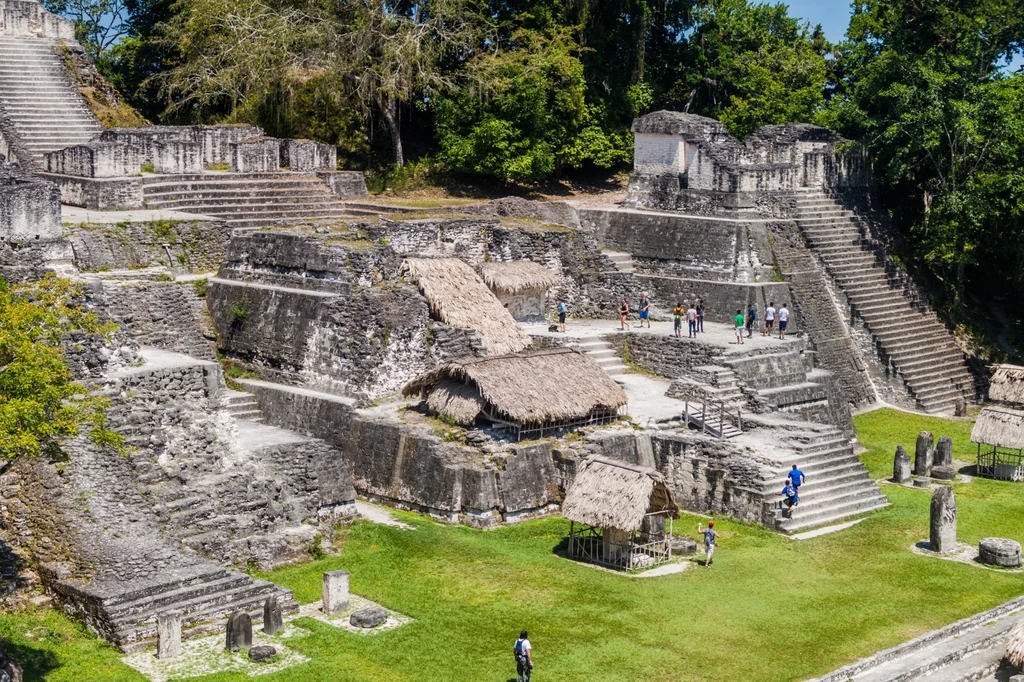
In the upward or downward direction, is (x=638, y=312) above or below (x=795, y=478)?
above

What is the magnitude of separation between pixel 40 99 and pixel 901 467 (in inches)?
849

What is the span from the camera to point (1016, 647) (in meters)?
19.3

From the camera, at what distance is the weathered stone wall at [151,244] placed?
28.2m

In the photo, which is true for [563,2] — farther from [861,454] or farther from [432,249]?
[861,454]

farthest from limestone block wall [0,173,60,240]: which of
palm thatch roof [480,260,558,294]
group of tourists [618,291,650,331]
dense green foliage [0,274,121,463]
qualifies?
group of tourists [618,291,650,331]

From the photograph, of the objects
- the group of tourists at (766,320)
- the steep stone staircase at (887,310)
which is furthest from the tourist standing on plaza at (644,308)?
the steep stone staircase at (887,310)

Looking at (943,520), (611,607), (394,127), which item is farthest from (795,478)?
(394,127)

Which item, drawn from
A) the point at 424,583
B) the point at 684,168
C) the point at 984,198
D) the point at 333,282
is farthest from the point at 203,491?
the point at 984,198

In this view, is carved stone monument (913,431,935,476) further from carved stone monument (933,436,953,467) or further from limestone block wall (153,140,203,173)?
limestone block wall (153,140,203,173)

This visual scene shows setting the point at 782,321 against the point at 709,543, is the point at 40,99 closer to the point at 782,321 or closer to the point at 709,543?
the point at 782,321

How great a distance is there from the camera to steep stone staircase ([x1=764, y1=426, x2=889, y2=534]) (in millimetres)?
25125

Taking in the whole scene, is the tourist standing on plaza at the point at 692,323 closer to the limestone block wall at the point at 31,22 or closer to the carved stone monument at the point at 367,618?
the carved stone monument at the point at 367,618

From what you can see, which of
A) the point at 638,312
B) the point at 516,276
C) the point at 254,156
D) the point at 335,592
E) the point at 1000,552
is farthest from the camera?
the point at 254,156

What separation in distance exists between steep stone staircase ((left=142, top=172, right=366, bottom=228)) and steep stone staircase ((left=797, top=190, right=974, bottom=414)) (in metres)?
11.6
